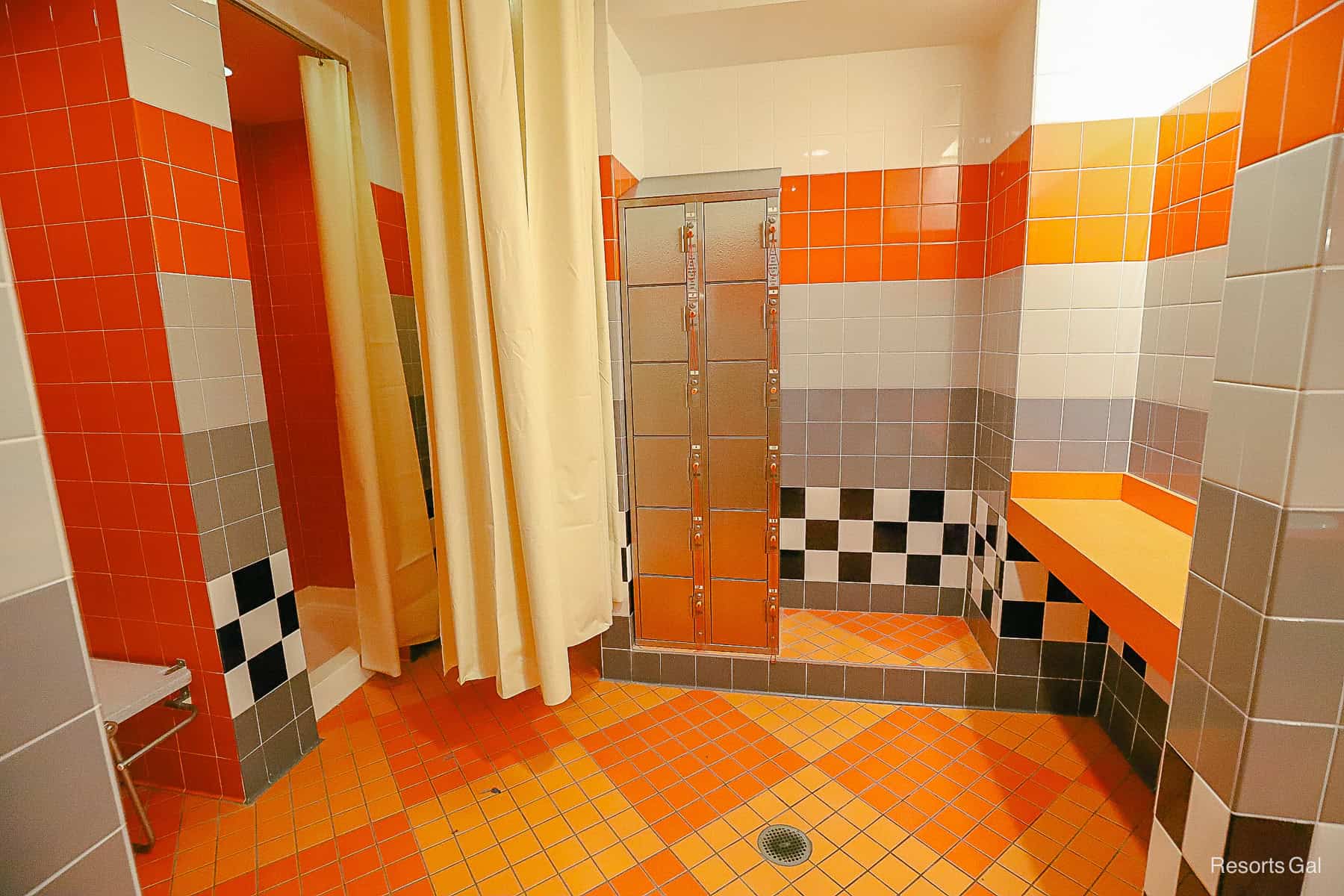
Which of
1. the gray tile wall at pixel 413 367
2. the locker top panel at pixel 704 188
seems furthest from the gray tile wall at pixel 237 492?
the locker top panel at pixel 704 188

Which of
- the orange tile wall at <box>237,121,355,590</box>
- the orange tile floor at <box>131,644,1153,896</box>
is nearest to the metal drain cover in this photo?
the orange tile floor at <box>131,644,1153,896</box>

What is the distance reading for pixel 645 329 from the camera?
206cm

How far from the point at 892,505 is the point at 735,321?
108cm

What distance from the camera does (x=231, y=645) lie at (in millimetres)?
1643

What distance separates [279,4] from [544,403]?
1.58 m

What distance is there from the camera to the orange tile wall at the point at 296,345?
2.62 meters

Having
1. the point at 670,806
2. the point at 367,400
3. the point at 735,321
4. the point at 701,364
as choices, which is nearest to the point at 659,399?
the point at 701,364

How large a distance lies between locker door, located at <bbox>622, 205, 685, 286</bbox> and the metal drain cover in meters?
1.64

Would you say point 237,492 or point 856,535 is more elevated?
point 237,492

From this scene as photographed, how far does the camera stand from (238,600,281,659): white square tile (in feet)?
5.54

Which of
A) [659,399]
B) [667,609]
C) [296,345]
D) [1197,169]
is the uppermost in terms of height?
[1197,169]

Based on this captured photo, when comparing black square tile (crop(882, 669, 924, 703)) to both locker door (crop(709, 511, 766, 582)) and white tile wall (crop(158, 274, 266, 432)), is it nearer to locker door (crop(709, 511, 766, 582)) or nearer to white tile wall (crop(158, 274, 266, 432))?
locker door (crop(709, 511, 766, 582))

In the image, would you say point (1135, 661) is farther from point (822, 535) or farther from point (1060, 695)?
point (822, 535)

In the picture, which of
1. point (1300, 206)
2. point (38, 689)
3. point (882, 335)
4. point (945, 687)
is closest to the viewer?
point (38, 689)
